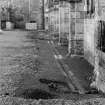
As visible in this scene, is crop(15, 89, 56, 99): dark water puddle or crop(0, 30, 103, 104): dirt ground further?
crop(0, 30, 103, 104): dirt ground

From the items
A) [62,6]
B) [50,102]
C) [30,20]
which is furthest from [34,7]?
[50,102]

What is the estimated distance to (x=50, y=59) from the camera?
14.4 meters

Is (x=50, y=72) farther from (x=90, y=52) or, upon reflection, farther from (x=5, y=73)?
(x=90, y=52)

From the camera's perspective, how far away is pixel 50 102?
6.36 meters

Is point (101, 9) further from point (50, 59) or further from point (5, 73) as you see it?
point (50, 59)

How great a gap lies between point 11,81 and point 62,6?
11298mm

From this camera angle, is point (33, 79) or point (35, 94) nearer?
point (35, 94)

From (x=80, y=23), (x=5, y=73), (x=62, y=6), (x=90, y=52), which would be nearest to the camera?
(x=5, y=73)

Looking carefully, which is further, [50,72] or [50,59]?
[50,59]

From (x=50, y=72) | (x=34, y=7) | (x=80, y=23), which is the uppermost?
(x=34, y=7)

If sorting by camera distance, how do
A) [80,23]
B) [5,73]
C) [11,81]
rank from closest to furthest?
[11,81] → [5,73] → [80,23]

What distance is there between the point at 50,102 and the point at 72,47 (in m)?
8.96

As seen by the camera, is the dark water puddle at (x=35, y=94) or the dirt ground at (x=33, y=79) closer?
the dark water puddle at (x=35, y=94)

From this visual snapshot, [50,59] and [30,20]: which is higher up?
[30,20]
